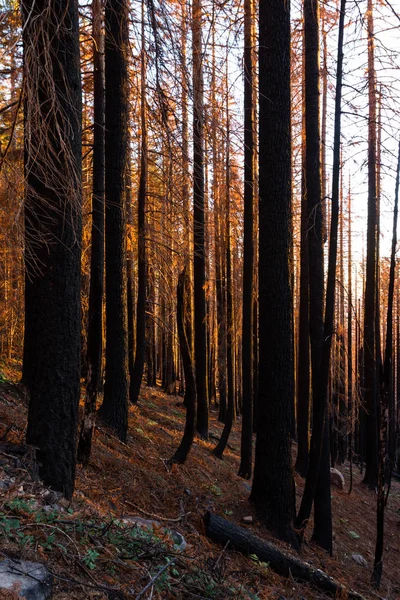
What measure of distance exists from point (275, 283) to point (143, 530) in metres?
3.79

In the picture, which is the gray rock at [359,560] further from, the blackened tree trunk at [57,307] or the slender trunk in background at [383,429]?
the blackened tree trunk at [57,307]

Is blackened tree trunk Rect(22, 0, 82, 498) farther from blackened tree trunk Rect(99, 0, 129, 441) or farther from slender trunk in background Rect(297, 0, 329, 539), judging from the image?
slender trunk in background Rect(297, 0, 329, 539)

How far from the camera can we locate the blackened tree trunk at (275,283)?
662 centimetres

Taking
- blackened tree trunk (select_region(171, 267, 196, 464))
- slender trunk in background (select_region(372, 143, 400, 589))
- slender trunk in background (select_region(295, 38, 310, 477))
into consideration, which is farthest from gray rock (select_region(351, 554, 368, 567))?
slender trunk in background (select_region(295, 38, 310, 477))

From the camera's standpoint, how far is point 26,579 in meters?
Answer: 2.51

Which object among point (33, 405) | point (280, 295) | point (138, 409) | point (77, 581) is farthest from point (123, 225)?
point (77, 581)

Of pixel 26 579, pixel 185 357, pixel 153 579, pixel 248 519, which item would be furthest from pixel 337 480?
pixel 26 579

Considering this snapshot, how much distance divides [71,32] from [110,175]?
453 centimetres

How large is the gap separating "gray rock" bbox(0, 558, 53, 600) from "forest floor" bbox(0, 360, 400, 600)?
0.08m

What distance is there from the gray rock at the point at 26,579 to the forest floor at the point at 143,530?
3.3 inches

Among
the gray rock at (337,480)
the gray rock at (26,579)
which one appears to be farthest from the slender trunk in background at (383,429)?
the gray rock at (337,480)

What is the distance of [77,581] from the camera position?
8.91ft

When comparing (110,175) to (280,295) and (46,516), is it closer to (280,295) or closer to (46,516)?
(280,295)

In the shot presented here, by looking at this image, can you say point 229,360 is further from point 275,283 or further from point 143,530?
point 143,530
